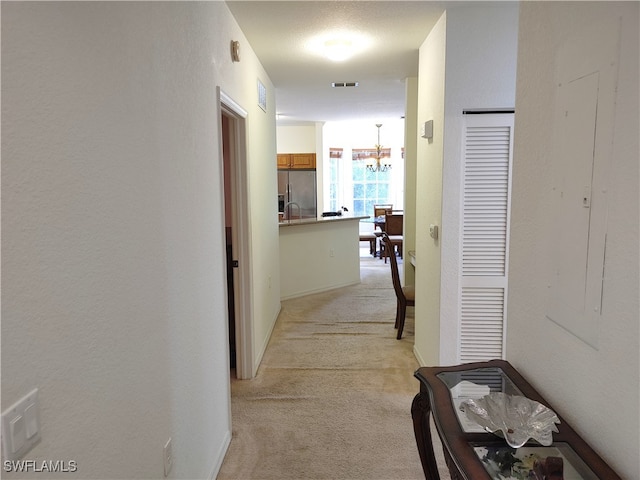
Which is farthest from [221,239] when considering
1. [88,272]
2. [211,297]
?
[88,272]

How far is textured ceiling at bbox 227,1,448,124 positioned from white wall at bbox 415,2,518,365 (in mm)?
205

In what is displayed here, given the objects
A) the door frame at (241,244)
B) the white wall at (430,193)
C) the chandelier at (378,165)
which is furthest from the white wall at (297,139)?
the door frame at (241,244)

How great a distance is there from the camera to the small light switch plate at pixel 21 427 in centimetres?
78

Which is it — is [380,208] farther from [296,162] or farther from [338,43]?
[338,43]

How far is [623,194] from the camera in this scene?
40.3 inches

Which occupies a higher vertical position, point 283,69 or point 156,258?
point 283,69

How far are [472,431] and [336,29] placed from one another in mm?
2653

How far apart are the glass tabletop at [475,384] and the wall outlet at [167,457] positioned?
3.20 feet

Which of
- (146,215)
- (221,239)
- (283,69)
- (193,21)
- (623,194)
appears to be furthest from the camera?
(283,69)

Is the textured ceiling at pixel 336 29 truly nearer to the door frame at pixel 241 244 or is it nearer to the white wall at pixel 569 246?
the door frame at pixel 241 244

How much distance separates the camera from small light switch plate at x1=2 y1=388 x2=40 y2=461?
78cm

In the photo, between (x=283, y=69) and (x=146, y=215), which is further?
(x=283, y=69)

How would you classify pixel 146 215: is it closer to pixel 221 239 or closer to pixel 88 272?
pixel 88 272

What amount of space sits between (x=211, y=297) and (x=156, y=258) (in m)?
0.76
